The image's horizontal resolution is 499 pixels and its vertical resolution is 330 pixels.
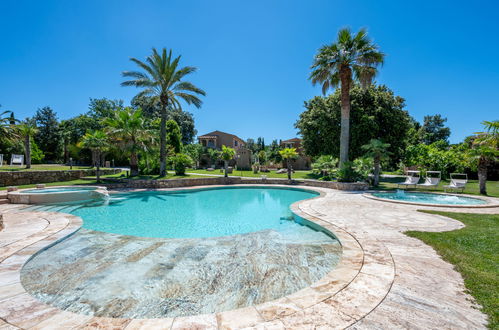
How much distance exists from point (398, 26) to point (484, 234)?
1355 centimetres

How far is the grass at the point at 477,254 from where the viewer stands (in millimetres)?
2459

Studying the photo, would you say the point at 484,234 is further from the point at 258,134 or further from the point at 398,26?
the point at 258,134

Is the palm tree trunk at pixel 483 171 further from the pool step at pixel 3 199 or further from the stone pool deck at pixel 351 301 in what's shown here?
the pool step at pixel 3 199

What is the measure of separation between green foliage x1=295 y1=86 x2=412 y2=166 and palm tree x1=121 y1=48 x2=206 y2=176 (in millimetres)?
12311

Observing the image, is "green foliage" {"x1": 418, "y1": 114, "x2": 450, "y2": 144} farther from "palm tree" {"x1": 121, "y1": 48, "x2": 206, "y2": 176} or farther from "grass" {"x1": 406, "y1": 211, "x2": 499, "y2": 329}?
"grass" {"x1": 406, "y1": 211, "x2": 499, "y2": 329}

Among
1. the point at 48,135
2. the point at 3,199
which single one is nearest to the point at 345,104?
the point at 3,199

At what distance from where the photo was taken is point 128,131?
618 inches

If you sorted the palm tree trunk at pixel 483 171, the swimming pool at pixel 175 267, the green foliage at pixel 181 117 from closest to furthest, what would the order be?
the swimming pool at pixel 175 267
the palm tree trunk at pixel 483 171
the green foliage at pixel 181 117

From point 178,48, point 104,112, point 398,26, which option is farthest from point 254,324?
point 104,112

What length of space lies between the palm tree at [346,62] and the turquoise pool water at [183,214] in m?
8.44

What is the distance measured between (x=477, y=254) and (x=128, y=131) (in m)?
18.5

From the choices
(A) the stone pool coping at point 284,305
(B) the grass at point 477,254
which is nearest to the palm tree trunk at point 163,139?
(A) the stone pool coping at point 284,305

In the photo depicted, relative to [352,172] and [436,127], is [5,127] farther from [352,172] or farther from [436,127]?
[436,127]

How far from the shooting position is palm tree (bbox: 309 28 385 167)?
1434cm
